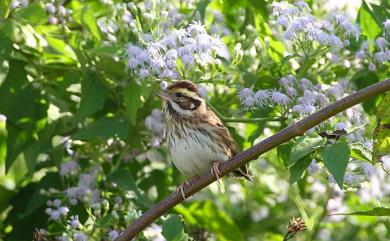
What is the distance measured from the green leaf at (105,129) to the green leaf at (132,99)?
0.07 meters

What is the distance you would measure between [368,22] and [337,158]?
180 cm

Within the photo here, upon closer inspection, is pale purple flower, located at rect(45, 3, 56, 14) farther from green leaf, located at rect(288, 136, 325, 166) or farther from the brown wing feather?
green leaf, located at rect(288, 136, 325, 166)

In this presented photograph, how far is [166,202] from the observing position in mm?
3385

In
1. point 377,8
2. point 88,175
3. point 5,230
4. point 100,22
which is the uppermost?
point 377,8

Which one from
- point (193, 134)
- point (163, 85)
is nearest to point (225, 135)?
point (193, 134)

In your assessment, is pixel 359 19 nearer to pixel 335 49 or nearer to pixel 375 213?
pixel 335 49

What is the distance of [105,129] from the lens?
15.6 feet

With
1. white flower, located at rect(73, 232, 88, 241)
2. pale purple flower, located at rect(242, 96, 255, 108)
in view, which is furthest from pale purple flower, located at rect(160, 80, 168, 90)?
white flower, located at rect(73, 232, 88, 241)

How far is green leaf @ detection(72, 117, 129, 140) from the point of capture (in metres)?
4.72

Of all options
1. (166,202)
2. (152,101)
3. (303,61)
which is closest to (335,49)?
(303,61)

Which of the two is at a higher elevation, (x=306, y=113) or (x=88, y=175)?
(x=306, y=113)

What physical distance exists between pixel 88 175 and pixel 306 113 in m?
1.25

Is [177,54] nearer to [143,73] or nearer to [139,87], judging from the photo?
[143,73]

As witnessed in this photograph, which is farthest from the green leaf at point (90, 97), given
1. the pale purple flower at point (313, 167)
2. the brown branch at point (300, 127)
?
the brown branch at point (300, 127)
